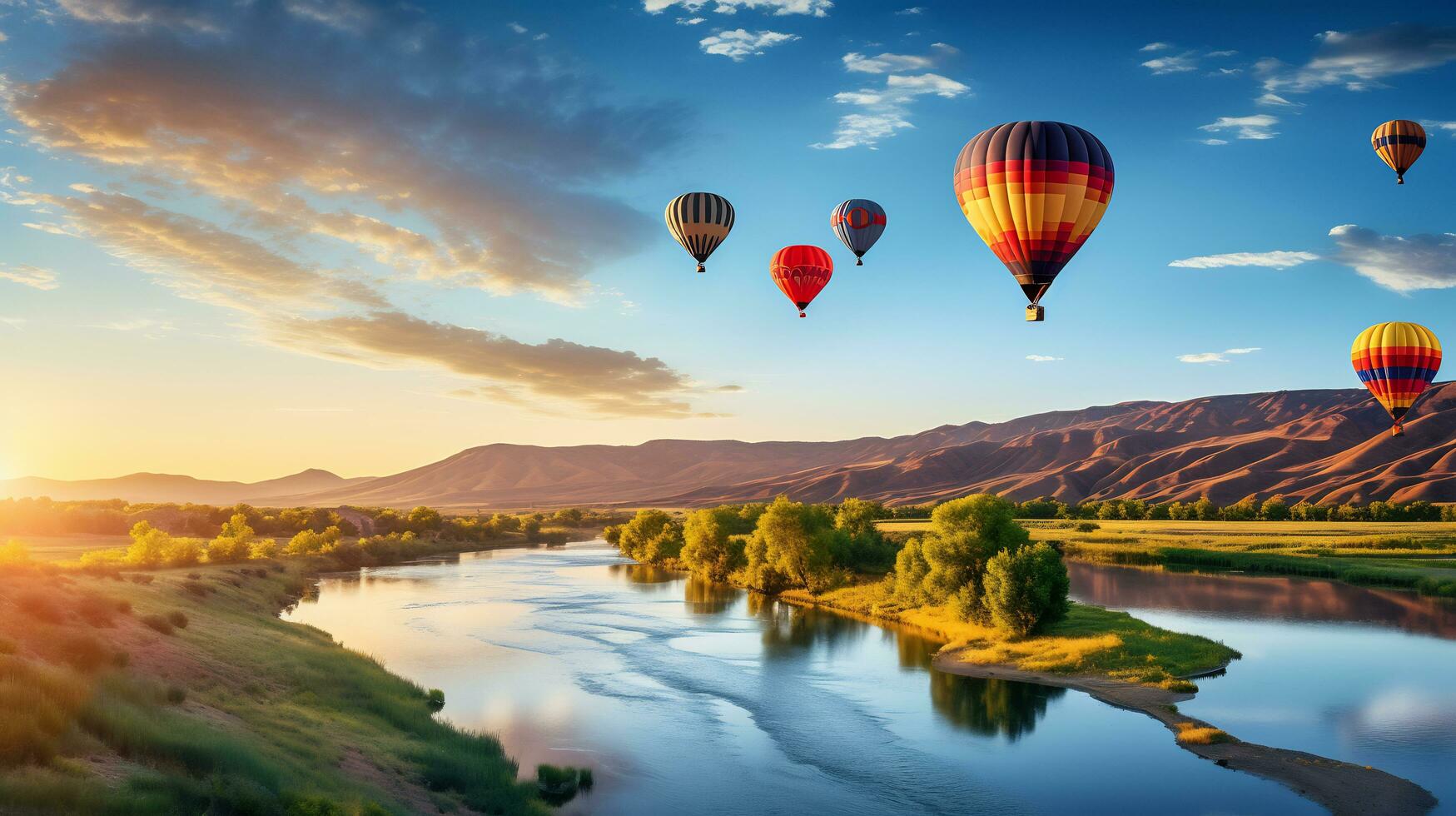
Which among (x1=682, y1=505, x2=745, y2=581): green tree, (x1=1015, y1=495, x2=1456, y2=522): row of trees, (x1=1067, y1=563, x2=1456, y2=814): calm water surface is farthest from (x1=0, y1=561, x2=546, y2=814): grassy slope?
(x1=1015, y1=495, x2=1456, y2=522): row of trees

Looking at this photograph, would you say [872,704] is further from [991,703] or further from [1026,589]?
[1026,589]

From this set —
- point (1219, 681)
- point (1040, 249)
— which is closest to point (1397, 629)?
point (1219, 681)

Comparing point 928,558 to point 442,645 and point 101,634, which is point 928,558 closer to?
point 442,645

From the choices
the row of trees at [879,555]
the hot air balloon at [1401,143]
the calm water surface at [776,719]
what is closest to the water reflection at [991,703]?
the calm water surface at [776,719]

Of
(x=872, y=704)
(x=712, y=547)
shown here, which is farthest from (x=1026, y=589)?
(x=712, y=547)

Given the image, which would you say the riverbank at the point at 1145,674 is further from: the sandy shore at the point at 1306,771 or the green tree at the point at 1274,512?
the green tree at the point at 1274,512

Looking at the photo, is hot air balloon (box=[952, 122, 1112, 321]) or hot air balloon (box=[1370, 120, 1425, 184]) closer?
hot air balloon (box=[952, 122, 1112, 321])

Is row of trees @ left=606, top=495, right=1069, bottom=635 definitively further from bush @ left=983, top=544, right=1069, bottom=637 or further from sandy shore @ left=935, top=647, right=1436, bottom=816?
sandy shore @ left=935, top=647, right=1436, bottom=816
